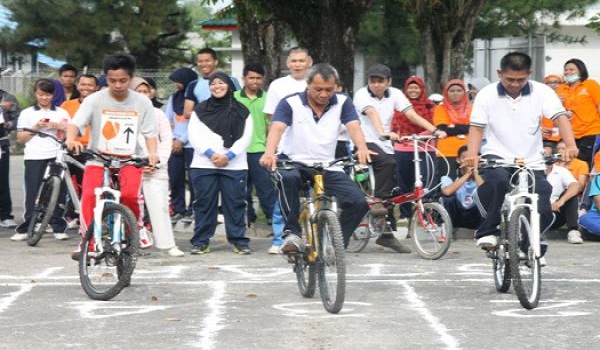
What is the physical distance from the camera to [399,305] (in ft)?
31.5

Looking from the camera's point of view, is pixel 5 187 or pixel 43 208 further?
pixel 5 187

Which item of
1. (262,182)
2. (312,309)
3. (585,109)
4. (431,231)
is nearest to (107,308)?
(312,309)

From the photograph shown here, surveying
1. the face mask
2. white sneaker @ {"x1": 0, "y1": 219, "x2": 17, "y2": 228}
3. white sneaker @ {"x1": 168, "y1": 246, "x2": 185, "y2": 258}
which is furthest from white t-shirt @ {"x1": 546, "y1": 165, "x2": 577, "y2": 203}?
white sneaker @ {"x1": 0, "y1": 219, "x2": 17, "y2": 228}

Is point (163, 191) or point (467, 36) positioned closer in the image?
point (163, 191)

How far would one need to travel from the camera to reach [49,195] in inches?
544

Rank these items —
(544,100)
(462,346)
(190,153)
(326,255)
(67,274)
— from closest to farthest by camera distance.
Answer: (462,346), (326,255), (544,100), (67,274), (190,153)

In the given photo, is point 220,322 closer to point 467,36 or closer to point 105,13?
point 467,36

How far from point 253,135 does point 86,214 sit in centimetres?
360

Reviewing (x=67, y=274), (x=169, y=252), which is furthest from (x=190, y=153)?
(x=67, y=274)

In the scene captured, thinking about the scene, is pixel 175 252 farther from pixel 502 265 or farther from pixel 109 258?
pixel 502 265

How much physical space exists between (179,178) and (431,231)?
12.2ft

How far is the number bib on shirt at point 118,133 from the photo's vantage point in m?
11.0

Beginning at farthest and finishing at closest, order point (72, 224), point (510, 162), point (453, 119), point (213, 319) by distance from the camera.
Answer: point (72, 224), point (453, 119), point (510, 162), point (213, 319)

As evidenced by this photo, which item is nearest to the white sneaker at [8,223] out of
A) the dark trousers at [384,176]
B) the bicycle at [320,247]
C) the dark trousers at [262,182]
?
the dark trousers at [262,182]
